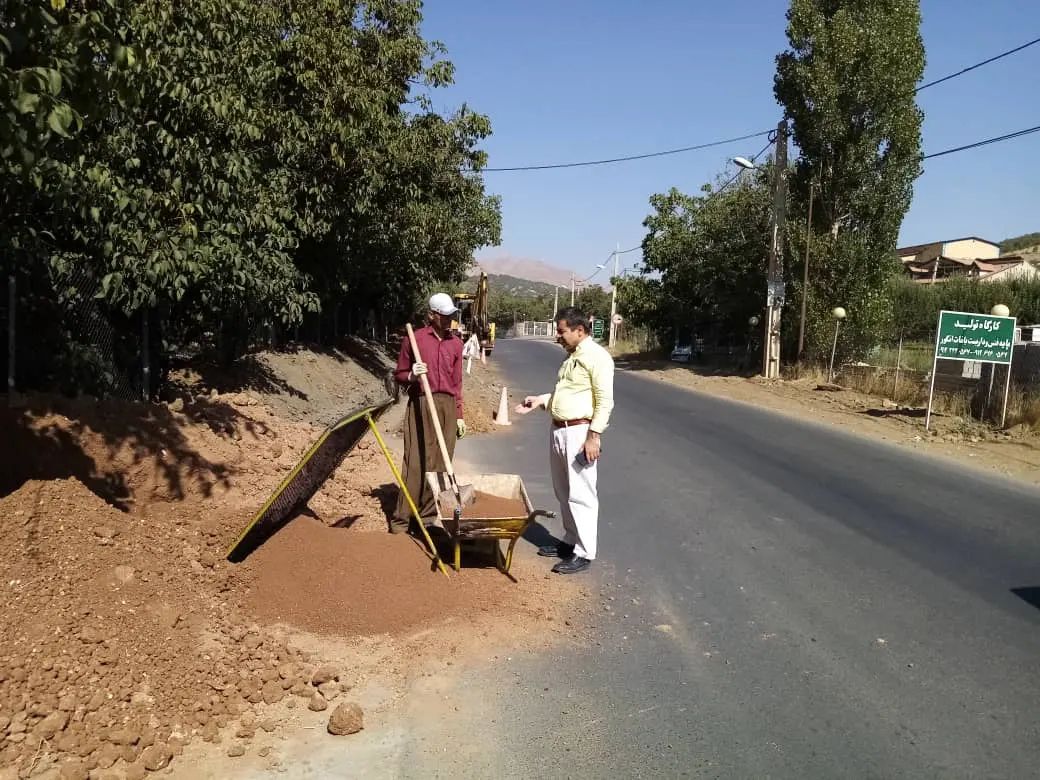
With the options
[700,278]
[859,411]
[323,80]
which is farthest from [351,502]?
[700,278]

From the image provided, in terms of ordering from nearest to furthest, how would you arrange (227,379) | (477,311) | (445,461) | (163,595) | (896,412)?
(163,595)
(445,461)
(227,379)
(896,412)
(477,311)

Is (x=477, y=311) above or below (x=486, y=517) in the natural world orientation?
above

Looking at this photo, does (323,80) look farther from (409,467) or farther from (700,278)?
(700,278)

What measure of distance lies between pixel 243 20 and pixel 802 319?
791 inches

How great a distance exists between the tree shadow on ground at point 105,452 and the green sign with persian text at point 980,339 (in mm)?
12539

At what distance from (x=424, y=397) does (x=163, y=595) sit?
2.34 meters

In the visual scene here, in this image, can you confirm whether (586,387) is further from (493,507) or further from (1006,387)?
(1006,387)

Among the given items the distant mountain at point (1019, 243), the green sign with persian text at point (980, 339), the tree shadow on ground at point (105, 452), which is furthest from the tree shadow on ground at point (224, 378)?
the distant mountain at point (1019, 243)

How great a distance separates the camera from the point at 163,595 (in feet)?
13.0

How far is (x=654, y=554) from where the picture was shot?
6180 millimetres

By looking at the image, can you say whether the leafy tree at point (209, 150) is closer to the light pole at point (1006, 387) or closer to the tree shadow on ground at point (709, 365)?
the light pole at point (1006, 387)

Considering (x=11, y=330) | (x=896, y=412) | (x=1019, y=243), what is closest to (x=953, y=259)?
(x=1019, y=243)

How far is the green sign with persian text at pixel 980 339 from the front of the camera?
14.2 metres

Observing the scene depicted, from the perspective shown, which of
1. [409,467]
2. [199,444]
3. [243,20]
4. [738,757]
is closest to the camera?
[738,757]
